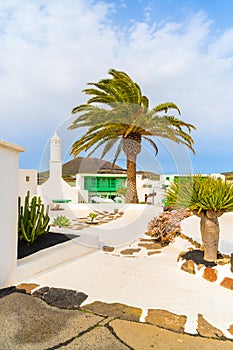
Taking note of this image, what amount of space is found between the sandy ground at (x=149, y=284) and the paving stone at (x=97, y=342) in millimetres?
645

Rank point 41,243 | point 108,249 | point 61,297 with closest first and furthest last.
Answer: point 61,297, point 41,243, point 108,249

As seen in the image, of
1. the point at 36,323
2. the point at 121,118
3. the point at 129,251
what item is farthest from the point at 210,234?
the point at 121,118

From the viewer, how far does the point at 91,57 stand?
1152 cm

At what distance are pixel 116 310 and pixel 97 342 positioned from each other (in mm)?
734

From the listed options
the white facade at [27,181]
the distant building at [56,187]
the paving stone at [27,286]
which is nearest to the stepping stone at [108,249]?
the paving stone at [27,286]

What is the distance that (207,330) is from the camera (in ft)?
9.37

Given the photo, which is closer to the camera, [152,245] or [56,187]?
[152,245]

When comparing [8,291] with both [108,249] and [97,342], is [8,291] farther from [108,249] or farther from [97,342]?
[108,249]

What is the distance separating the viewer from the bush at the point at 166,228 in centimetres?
743

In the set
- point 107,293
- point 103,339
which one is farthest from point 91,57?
point 103,339

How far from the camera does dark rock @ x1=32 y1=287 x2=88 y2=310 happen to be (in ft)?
11.4

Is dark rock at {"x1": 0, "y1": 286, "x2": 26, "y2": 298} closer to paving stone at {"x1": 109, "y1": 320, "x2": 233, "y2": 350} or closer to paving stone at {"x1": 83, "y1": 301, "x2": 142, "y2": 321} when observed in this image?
paving stone at {"x1": 83, "y1": 301, "x2": 142, "y2": 321}

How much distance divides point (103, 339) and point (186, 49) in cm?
1051

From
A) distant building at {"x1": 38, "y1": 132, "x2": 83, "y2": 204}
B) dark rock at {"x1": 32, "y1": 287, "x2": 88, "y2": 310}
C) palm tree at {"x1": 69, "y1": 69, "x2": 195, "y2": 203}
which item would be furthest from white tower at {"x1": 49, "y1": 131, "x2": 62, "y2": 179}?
dark rock at {"x1": 32, "y1": 287, "x2": 88, "y2": 310}
